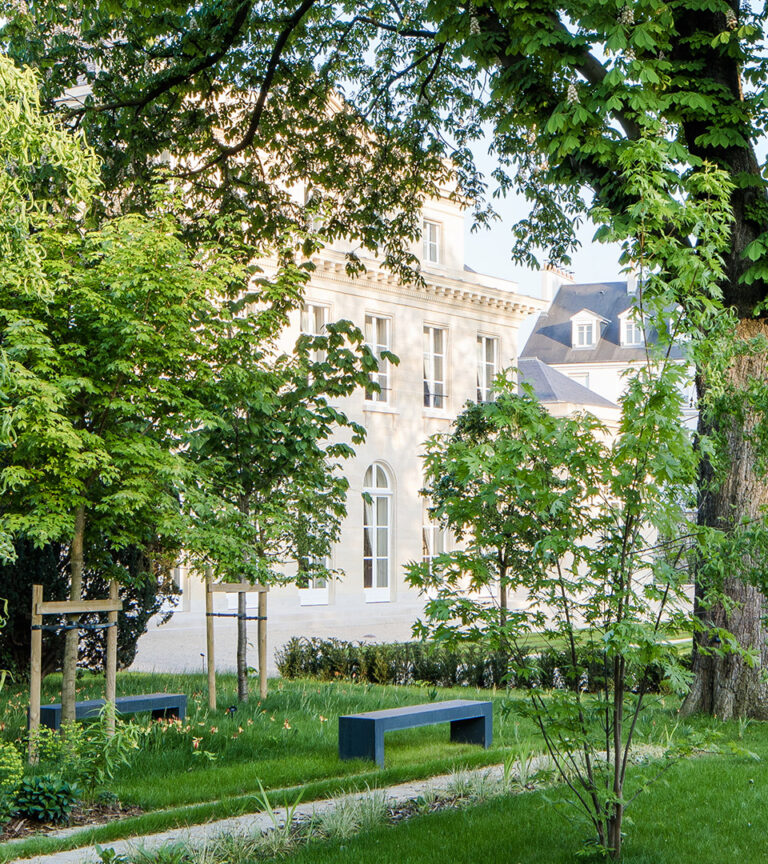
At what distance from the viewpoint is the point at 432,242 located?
36.0 m

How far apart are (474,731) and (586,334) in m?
60.5

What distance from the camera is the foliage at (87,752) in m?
7.43

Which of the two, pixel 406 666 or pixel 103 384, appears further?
pixel 406 666

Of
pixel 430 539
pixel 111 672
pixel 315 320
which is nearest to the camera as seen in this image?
pixel 111 672

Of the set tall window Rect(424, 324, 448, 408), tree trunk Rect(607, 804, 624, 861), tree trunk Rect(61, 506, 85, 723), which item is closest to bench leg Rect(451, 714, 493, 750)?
tree trunk Rect(61, 506, 85, 723)

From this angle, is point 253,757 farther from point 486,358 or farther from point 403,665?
point 486,358

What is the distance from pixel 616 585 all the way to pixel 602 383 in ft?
206

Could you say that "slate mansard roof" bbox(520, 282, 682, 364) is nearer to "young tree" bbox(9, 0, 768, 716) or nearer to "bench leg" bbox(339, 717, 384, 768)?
"young tree" bbox(9, 0, 768, 716)

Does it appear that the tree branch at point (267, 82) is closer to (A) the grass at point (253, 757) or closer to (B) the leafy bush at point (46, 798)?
(A) the grass at point (253, 757)

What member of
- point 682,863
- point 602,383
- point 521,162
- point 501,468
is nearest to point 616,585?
point 501,468

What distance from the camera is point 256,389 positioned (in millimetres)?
9172

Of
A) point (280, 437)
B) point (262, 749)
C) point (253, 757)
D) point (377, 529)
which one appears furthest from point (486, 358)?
point (253, 757)

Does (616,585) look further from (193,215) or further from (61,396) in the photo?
(193,215)

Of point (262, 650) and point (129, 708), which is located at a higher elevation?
point (262, 650)
